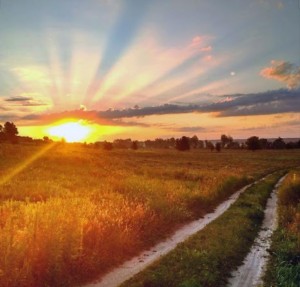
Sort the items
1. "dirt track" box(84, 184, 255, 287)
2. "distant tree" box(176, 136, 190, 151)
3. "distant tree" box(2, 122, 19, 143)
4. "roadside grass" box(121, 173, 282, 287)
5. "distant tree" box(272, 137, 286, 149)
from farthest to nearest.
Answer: "distant tree" box(272, 137, 286, 149), "distant tree" box(176, 136, 190, 151), "distant tree" box(2, 122, 19, 143), "dirt track" box(84, 184, 255, 287), "roadside grass" box(121, 173, 282, 287)

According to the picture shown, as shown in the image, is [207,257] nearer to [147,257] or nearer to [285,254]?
[147,257]

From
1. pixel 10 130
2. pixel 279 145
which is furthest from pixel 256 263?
pixel 279 145

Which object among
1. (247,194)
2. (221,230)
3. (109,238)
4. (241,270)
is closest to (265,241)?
(221,230)

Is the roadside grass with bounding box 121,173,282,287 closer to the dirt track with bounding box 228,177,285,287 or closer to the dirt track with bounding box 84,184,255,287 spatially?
the dirt track with bounding box 228,177,285,287

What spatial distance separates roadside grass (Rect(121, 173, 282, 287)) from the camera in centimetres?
1083

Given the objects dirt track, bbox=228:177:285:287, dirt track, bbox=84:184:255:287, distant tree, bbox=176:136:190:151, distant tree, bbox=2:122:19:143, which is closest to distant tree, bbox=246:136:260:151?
distant tree, bbox=176:136:190:151

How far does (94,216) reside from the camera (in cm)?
1434

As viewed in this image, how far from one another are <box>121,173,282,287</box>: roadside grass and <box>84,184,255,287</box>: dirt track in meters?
0.43

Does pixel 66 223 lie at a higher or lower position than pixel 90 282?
→ higher

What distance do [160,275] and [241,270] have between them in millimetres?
2843

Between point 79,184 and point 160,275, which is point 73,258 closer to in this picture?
point 160,275

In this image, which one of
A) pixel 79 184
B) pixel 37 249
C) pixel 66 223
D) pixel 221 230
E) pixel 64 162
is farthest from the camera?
pixel 64 162

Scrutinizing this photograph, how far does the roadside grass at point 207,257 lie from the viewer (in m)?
10.8

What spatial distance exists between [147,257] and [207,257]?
2.01 m
